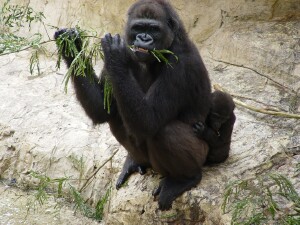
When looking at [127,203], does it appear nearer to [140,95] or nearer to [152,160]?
[152,160]

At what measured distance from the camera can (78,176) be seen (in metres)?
6.05

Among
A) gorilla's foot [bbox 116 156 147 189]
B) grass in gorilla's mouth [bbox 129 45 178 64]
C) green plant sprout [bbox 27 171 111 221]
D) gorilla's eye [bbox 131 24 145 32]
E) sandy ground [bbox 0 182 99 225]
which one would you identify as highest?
gorilla's eye [bbox 131 24 145 32]

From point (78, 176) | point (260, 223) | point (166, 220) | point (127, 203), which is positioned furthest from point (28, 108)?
point (260, 223)

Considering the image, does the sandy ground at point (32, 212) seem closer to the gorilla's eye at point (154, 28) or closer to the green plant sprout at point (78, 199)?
the green plant sprout at point (78, 199)

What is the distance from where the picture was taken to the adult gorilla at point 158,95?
4.34m

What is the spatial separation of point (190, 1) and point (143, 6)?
2920mm

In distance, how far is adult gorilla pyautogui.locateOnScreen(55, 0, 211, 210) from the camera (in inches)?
171

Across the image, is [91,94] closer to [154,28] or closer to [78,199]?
[154,28]

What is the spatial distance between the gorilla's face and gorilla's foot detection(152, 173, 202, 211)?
3.50 feet

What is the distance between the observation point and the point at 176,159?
181 inches

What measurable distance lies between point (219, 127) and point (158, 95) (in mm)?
765

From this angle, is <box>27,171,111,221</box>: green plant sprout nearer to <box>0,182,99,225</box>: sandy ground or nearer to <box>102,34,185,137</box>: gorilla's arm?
<box>0,182,99,225</box>: sandy ground

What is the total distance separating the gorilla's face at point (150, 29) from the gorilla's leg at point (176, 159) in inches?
25.3

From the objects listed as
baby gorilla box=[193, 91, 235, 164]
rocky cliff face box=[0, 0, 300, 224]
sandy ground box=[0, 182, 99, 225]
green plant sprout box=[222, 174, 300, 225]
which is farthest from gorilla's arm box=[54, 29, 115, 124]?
green plant sprout box=[222, 174, 300, 225]
